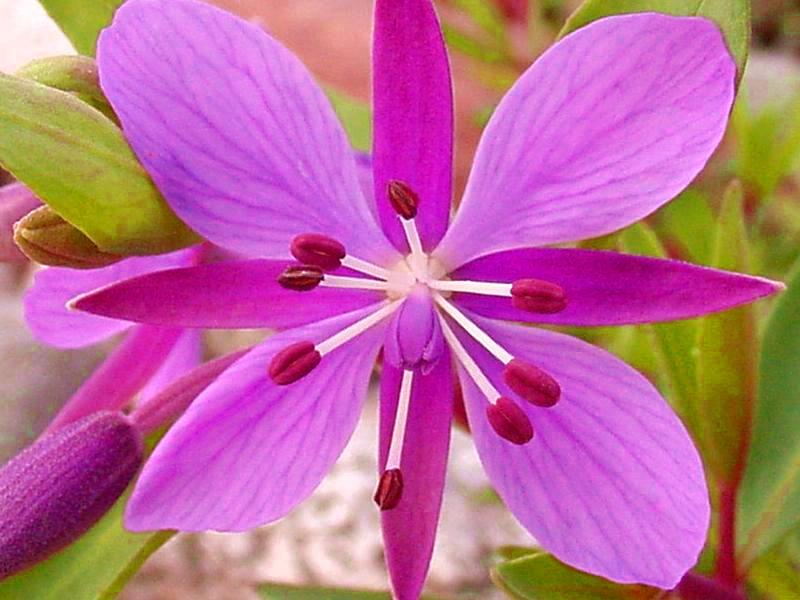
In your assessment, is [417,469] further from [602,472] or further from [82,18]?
[82,18]

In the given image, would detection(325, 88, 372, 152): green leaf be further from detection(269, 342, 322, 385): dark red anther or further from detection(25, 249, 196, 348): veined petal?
detection(269, 342, 322, 385): dark red anther

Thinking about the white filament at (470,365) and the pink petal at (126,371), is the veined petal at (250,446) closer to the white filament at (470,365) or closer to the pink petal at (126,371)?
the white filament at (470,365)

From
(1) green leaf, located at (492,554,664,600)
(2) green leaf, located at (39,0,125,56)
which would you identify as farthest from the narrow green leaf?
(2) green leaf, located at (39,0,125,56)

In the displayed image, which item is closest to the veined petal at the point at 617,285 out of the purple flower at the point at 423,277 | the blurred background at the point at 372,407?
the purple flower at the point at 423,277

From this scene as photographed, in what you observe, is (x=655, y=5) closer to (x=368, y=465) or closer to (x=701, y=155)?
(x=701, y=155)

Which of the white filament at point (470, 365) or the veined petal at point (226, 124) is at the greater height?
the veined petal at point (226, 124)

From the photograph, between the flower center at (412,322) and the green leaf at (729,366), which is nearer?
the flower center at (412,322)
